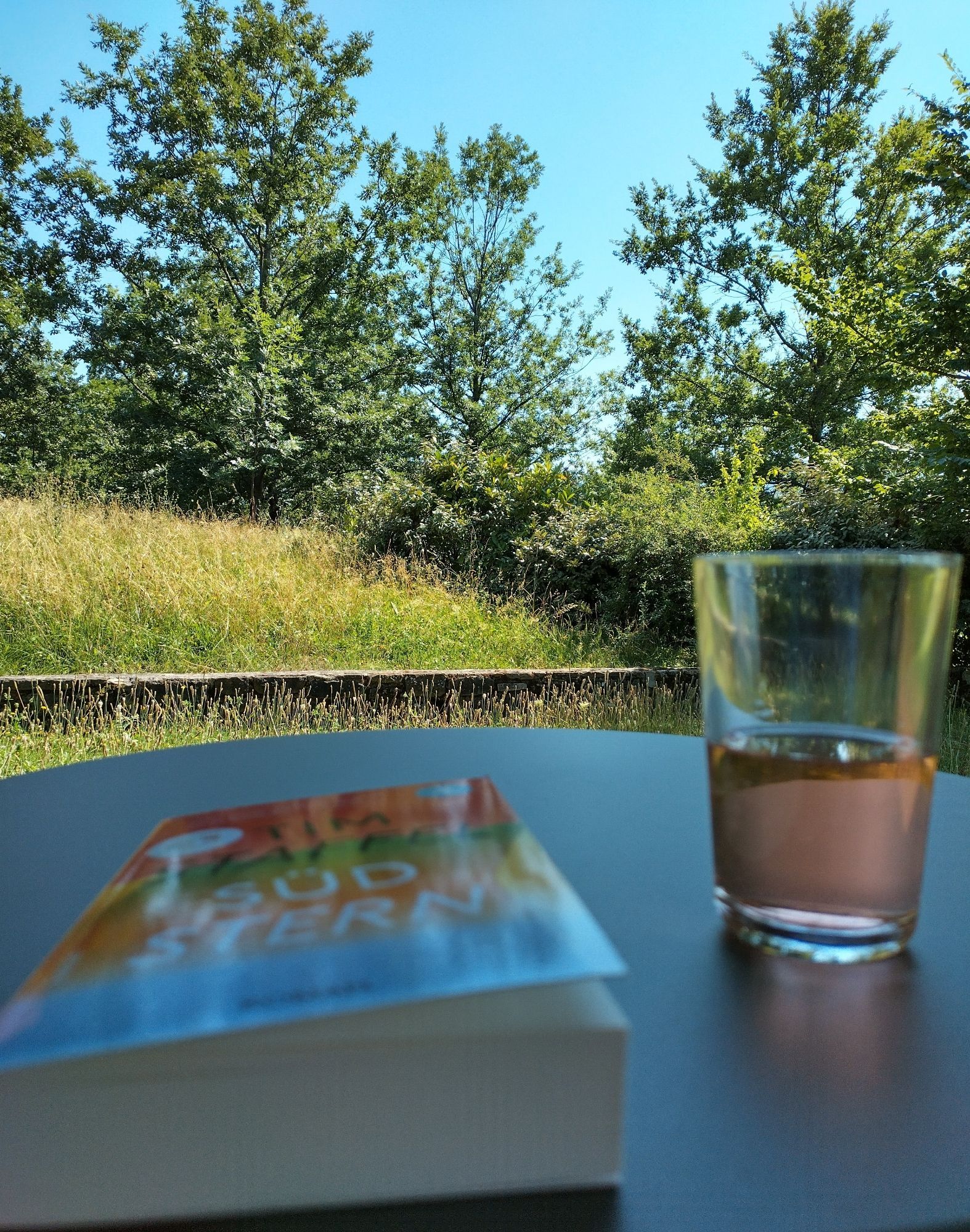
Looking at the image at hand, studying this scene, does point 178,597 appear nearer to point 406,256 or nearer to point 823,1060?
point 823,1060

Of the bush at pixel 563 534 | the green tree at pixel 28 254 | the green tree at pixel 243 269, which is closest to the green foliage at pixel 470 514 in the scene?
the bush at pixel 563 534

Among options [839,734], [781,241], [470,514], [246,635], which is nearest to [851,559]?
[839,734]

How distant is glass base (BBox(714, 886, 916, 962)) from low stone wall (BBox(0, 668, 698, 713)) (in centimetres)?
378

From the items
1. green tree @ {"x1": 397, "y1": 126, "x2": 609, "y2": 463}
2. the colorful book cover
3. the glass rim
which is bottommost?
the colorful book cover

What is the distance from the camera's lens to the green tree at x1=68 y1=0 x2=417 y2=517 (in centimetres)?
1215

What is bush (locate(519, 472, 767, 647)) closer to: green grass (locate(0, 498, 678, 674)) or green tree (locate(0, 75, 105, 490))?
green grass (locate(0, 498, 678, 674))

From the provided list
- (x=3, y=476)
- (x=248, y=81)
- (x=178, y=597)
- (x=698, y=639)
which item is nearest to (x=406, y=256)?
(x=248, y=81)

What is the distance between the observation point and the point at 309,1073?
9.4 inches

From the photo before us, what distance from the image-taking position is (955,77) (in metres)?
5.11

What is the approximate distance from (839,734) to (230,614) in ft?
16.3

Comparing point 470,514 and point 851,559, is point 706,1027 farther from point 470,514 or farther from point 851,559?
point 470,514

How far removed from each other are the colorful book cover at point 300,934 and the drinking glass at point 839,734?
0.44ft

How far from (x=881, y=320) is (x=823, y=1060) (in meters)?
7.28

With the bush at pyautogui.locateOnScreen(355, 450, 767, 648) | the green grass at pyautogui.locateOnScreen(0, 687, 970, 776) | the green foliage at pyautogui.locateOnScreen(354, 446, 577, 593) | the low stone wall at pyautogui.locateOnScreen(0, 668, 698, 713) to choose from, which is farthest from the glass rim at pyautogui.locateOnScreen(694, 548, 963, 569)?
the green foliage at pyautogui.locateOnScreen(354, 446, 577, 593)
